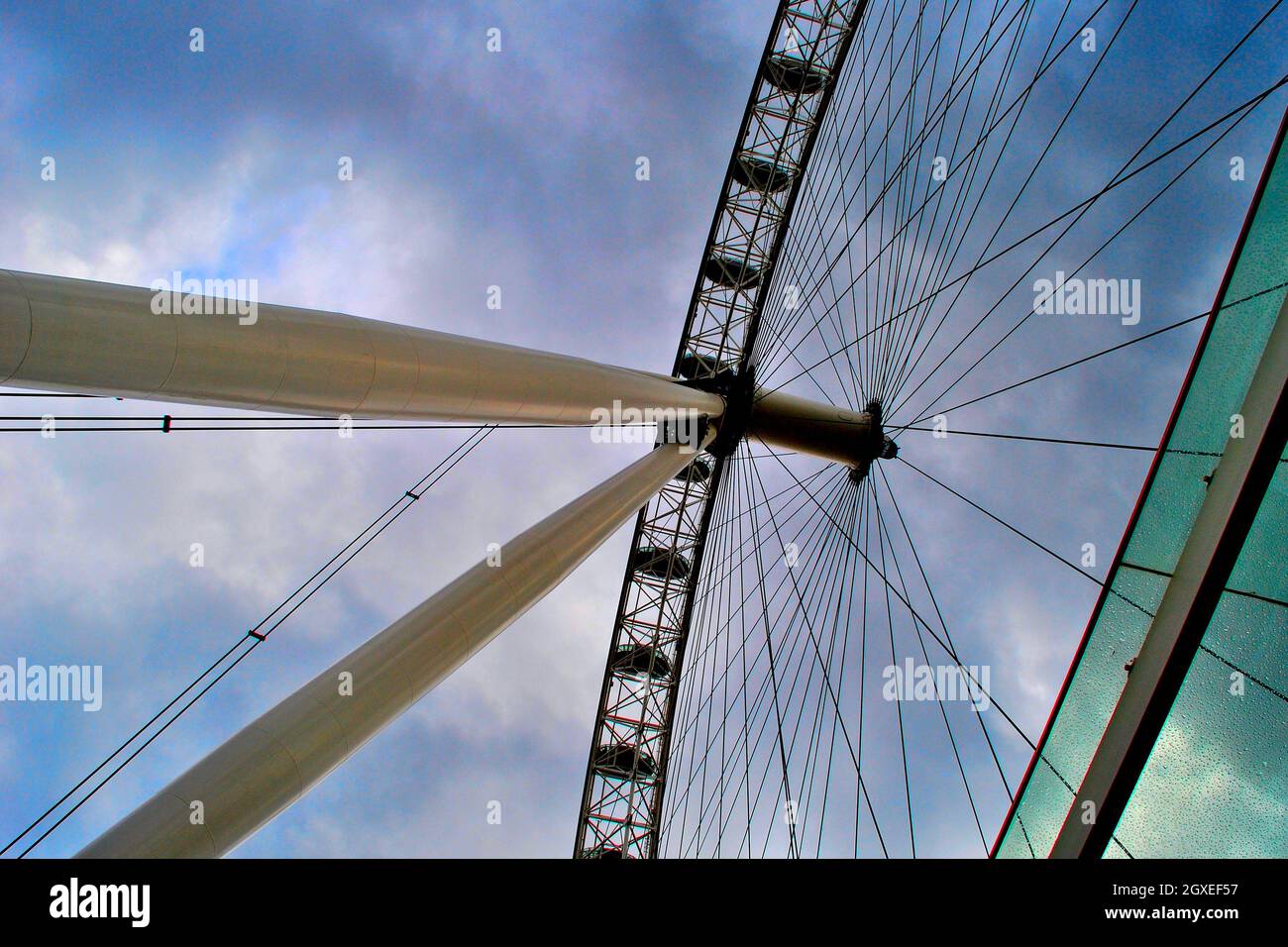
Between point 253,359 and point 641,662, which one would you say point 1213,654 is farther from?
point 641,662

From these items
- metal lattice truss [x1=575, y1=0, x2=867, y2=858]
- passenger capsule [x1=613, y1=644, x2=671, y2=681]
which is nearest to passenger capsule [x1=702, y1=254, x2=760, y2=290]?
metal lattice truss [x1=575, y1=0, x2=867, y2=858]

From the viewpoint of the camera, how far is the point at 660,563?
3244cm

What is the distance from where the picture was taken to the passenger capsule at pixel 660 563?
105 feet

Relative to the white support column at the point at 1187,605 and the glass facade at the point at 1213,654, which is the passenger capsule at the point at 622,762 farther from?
the white support column at the point at 1187,605

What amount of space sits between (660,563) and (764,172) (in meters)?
16.4

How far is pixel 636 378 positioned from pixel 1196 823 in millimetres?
10177

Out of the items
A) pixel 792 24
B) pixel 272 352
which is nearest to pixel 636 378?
pixel 272 352

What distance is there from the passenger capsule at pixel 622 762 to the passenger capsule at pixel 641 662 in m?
3.36

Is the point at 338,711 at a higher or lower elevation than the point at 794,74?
lower

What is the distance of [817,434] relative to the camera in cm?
2294

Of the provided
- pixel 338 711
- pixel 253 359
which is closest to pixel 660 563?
pixel 338 711

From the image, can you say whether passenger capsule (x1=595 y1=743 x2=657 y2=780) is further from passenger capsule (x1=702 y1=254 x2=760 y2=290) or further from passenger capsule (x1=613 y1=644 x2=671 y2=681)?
passenger capsule (x1=702 y1=254 x2=760 y2=290)

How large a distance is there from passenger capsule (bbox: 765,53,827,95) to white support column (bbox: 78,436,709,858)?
21.4 metres
